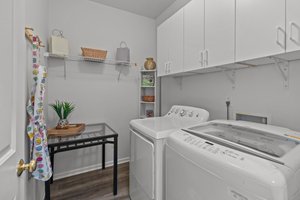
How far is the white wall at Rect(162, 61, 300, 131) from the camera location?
119cm

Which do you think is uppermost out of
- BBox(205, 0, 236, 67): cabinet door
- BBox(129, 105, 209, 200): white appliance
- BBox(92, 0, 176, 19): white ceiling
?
BBox(92, 0, 176, 19): white ceiling

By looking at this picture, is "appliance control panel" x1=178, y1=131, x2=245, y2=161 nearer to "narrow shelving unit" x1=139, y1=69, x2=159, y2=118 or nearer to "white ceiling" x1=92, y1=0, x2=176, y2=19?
"narrow shelving unit" x1=139, y1=69, x2=159, y2=118

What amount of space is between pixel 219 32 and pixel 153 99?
1597mm

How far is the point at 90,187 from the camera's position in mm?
2014

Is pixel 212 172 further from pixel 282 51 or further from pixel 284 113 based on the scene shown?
pixel 284 113

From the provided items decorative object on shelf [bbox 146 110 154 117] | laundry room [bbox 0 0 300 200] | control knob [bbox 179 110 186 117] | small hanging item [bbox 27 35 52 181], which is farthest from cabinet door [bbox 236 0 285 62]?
decorative object on shelf [bbox 146 110 154 117]

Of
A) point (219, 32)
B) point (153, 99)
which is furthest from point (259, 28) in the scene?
point (153, 99)

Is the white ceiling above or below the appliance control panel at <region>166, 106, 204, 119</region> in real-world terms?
above

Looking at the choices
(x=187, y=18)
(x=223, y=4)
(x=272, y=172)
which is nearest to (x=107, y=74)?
(x=187, y=18)

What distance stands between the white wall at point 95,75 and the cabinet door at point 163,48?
774mm

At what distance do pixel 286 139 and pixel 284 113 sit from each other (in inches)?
17.8

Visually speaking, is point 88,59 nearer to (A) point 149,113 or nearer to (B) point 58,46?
(B) point 58,46

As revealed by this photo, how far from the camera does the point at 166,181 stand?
1.14 m

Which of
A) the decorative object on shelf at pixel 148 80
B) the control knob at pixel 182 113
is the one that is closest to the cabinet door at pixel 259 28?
the control knob at pixel 182 113
